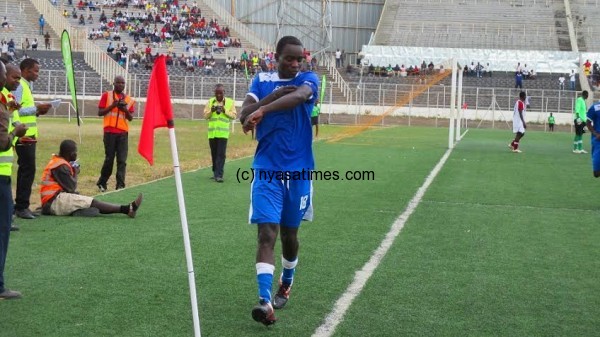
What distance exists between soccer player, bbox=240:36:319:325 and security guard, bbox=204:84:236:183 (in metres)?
10.3

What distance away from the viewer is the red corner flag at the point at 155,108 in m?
5.66

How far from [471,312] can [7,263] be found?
4250mm

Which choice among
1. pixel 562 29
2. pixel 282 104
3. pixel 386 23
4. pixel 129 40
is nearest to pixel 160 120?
pixel 282 104

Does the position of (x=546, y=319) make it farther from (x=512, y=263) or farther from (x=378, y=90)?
(x=378, y=90)

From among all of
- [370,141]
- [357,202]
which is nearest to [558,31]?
[370,141]

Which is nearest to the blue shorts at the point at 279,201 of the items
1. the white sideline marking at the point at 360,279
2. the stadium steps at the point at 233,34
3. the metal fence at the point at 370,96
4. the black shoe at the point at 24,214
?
the white sideline marking at the point at 360,279

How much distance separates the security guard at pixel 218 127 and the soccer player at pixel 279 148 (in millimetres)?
10327

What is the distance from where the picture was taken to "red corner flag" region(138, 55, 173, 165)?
5664 mm

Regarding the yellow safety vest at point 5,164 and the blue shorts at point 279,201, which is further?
the yellow safety vest at point 5,164

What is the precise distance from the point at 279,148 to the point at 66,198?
5709 millimetres

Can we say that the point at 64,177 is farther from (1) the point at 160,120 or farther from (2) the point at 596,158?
(2) the point at 596,158

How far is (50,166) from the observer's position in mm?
11734

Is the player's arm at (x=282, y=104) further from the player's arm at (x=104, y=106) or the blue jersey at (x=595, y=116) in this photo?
the player's arm at (x=104, y=106)

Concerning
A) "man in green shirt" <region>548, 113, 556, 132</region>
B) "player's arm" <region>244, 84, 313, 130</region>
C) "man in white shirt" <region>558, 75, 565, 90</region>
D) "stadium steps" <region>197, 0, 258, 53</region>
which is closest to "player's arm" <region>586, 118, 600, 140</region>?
"player's arm" <region>244, 84, 313, 130</region>
